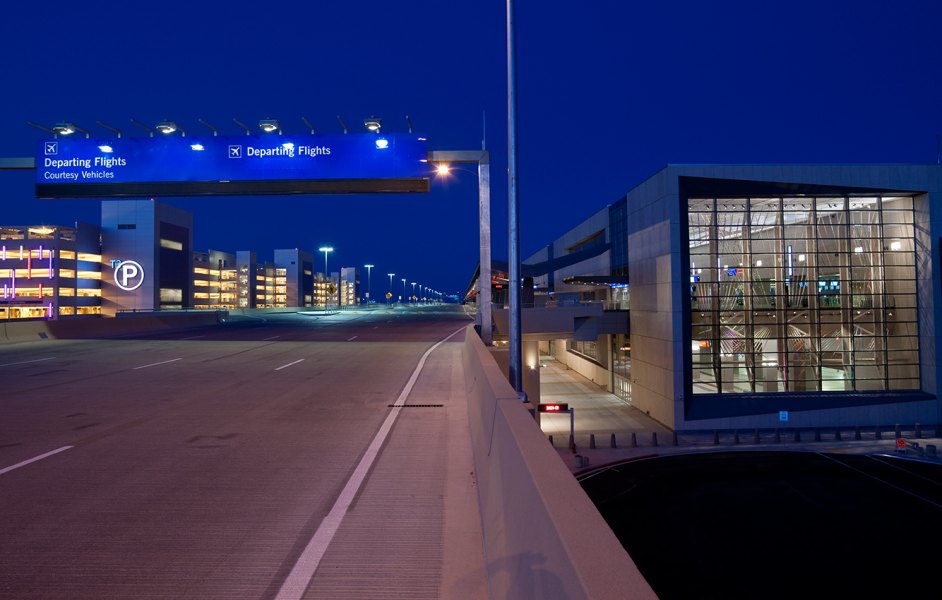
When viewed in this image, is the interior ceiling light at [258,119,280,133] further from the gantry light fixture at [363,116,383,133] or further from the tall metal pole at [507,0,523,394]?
the tall metal pole at [507,0,523,394]

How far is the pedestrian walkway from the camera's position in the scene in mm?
28334

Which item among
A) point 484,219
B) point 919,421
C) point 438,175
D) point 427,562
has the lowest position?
point 919,421

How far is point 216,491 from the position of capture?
5.61 metres

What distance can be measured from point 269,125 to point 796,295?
31.2 m

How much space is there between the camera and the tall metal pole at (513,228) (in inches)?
366

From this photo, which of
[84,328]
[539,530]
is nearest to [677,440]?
[539,530]

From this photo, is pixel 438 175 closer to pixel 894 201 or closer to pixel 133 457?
pixel 133 457

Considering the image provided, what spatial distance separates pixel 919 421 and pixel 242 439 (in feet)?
129

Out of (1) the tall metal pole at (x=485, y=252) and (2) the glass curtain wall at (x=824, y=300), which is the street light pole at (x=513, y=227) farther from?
(2) the glass curtain wall at (x=824, y=300)

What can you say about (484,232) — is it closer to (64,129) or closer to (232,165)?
(232,165)

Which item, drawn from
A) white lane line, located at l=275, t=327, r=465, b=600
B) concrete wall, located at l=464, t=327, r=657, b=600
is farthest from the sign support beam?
concrete wall, located at l=464, t=327, r=657, b=600

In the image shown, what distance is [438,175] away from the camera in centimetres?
1909

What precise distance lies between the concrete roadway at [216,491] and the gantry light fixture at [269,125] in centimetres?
1059

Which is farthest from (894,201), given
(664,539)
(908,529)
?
(664,539)
